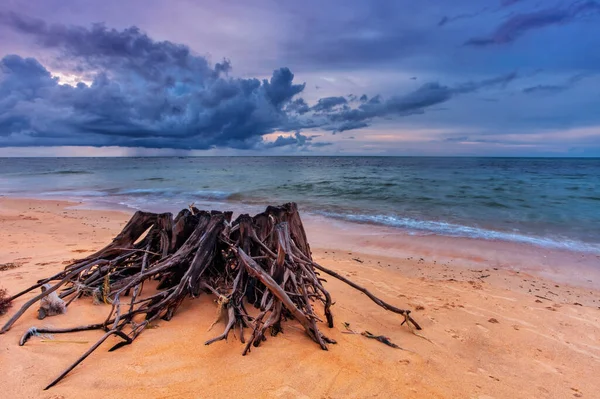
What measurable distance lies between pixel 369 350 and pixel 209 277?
2.18 meters

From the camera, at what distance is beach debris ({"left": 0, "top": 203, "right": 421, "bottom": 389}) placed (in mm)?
3514

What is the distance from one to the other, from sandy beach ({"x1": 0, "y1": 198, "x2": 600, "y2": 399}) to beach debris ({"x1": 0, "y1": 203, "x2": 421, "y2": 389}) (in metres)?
0.16

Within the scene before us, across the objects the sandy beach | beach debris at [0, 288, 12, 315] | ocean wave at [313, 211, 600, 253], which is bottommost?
ocean wave at [313, 211, 600, 253]

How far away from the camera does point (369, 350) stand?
140 inches

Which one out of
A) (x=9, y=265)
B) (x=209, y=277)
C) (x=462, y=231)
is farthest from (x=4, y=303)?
(x=462, y=231)

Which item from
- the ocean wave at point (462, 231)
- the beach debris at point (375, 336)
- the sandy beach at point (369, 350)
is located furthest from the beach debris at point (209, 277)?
the ocean wave at point (462, 231)

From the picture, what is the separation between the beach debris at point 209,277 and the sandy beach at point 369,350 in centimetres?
16

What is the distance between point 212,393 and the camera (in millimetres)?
2680

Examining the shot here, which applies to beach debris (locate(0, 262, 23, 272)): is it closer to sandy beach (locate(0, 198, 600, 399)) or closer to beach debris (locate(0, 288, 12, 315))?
sandy beach (locate(0, 198, 600, 399))

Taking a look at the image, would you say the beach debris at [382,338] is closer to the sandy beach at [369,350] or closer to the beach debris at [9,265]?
the sandy beach at [369,350]

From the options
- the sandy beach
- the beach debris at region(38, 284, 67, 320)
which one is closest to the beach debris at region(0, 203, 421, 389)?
the beach debris at region(38, 284, 67, 320)

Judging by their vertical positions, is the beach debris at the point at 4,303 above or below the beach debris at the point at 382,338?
above

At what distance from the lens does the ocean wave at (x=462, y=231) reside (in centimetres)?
1004

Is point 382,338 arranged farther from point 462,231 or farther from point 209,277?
point 462,231
